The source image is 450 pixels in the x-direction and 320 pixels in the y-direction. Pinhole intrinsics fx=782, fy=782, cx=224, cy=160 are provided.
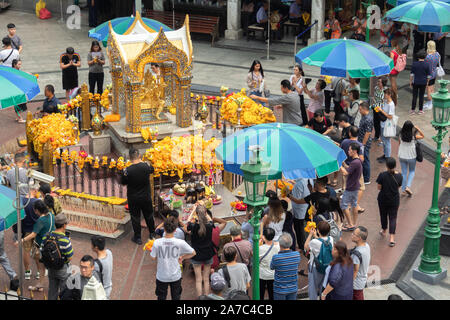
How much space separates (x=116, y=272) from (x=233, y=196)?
2715mm

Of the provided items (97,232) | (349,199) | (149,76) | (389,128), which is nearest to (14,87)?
(149,76)

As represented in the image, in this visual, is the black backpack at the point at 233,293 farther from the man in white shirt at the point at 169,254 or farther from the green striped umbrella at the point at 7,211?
the green striped umbrella at the point at 7,211

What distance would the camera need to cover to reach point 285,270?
392 inches

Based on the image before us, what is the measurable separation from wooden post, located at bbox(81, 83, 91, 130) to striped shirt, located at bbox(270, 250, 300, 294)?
26.6ft

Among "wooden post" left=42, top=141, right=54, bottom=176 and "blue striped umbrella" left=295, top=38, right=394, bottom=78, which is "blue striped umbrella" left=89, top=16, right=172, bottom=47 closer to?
"blue striped umbrella" left=295, top=38, right=394, bottom=78

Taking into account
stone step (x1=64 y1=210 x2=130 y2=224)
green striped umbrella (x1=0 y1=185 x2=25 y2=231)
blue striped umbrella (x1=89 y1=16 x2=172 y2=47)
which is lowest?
stone step (x1=64 y1=210 x2=130 y2=224)

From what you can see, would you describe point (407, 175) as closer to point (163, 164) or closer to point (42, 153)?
point (163, 164)

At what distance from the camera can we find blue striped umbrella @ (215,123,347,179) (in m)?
11.0

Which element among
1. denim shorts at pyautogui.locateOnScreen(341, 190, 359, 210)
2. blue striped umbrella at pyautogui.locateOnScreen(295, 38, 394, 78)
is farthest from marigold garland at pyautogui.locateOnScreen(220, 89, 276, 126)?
denim shorts at pyautogui.locateOnScreen(341, 190, 359, 210)

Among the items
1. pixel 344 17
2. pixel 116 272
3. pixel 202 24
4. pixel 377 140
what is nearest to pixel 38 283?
pixel 116 272

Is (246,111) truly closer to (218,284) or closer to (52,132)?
(52,132)

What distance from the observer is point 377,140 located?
683 inches

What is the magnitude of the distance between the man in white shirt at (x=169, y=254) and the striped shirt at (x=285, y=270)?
112cm
